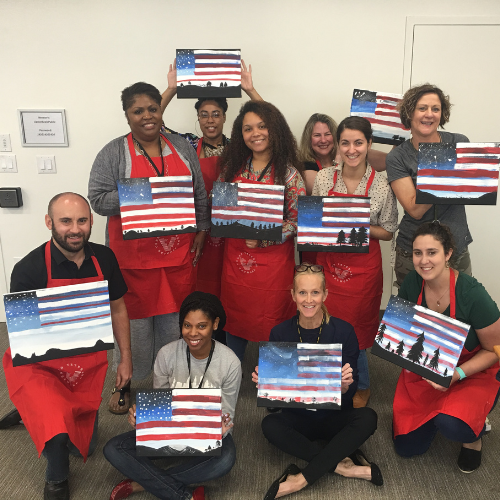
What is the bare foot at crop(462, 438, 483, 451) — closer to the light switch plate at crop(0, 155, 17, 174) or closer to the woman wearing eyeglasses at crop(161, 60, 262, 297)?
the woman wearing eyeglasses at crop(161, 60, 262, 297)

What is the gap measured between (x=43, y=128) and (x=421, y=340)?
314cm

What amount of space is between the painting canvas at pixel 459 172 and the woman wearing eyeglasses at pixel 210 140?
1149mm

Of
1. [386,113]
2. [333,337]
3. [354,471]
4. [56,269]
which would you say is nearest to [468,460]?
[354,471]

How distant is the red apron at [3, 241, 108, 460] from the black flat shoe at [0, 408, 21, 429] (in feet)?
2.10

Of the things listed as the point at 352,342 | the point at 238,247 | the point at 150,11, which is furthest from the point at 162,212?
the point at 150,11

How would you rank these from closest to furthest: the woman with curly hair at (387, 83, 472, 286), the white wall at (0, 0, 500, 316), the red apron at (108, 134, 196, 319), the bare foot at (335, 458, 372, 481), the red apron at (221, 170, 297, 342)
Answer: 1. the bare foot at (335, 458, 372, 481)
2. the woman with curly hair at (387, 83, 472, 286)
3. the red apron at (108, 134, 196, 319)
4. the red apron at (221, 170, 297, 342)
5. the white wall at (0, 0, 500, 316)

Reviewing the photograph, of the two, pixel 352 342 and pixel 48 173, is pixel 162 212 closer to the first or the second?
pixel 352 342

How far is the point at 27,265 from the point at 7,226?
2064mm

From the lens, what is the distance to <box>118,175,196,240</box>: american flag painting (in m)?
2.48

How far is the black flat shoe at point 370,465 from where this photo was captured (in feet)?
7.30

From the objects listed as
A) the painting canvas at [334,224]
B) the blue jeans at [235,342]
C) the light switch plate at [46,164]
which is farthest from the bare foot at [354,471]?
the light switch plate at [46,164]

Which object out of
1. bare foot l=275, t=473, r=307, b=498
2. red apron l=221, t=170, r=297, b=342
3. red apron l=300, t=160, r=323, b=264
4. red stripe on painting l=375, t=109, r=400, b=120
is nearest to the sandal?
red apron l=221, t=170, r=297, b=342

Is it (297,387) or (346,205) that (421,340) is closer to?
(297,387)

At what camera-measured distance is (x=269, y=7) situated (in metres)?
3.58
